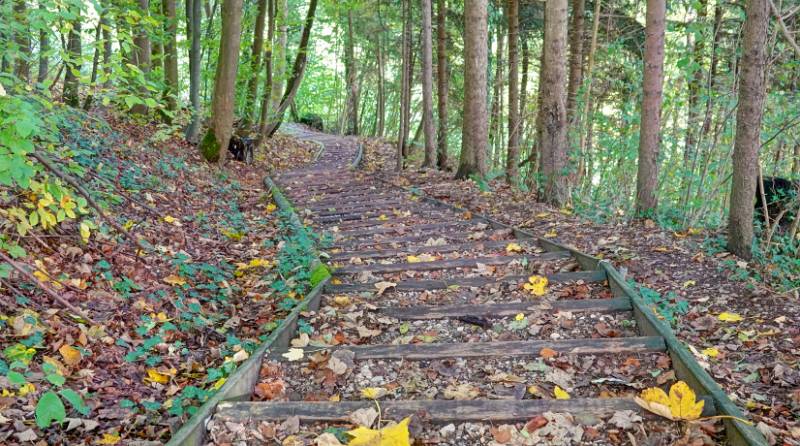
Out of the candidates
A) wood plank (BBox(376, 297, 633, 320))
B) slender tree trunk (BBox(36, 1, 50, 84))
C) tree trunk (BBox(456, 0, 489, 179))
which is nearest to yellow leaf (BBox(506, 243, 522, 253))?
wood plank (BBox(376, 297, 633, 320))

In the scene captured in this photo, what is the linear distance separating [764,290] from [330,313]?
3913 millimetres

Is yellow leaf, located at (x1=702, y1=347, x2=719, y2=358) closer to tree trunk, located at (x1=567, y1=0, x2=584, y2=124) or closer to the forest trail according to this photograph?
the forest trail

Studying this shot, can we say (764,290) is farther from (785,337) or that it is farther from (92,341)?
(92,341)

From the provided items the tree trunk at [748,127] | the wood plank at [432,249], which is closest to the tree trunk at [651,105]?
the tree trunk at [748,127]

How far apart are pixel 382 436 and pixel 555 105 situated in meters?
7.43

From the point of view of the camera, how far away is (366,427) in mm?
2852

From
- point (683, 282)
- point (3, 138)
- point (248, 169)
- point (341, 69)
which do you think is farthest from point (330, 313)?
point (341, 69)

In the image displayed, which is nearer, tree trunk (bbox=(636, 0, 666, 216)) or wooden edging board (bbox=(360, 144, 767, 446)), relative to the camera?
wooden edging board (bbox=(360, 144, 767, 446))

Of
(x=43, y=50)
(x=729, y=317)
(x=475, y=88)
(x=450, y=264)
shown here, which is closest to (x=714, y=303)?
(x=729, y=317)

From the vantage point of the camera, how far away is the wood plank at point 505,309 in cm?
436

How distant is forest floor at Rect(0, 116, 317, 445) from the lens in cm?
323

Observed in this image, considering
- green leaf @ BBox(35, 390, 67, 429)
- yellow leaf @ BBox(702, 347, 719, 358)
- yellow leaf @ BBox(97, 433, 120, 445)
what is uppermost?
green leaf @ BBox(35, 390, 67, 429)

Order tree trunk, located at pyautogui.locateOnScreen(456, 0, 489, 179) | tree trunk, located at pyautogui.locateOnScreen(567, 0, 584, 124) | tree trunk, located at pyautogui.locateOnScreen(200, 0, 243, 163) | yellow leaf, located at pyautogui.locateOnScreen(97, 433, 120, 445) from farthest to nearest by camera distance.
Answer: tree trunk, located at pyautogui.locateOnScreen(567, 0, 584, 124)
tree trunk, located at pyautogui.locateOnScreen(200, 0, 243, 163)
tree trunk, located at pyautogui.locateOnScreen(456, 0, 489, 179)
yellow leaf, located at pyautogui.locateOnScreen(97, 433, 120, 445)

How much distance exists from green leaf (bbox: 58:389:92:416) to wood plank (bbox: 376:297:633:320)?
2274mm
